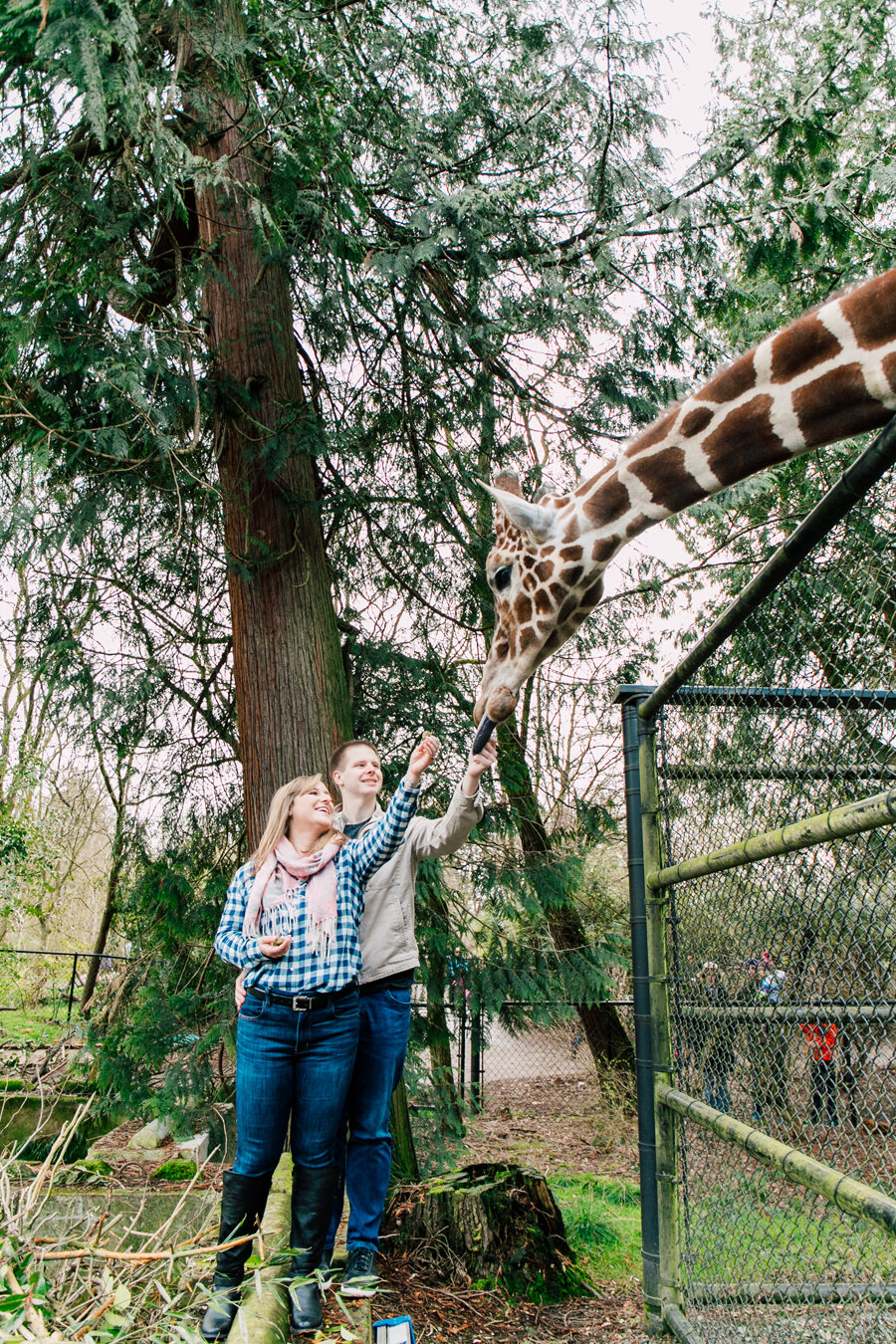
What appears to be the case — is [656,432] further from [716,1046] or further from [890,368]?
[716,1046]

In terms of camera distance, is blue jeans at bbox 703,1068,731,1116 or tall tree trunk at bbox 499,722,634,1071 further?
tall tree trunk at bbox 499,722,634,1071

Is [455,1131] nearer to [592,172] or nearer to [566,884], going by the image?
[566,884]

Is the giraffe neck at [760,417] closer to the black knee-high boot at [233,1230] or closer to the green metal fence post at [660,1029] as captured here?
the green metal fence post at [660,1029]

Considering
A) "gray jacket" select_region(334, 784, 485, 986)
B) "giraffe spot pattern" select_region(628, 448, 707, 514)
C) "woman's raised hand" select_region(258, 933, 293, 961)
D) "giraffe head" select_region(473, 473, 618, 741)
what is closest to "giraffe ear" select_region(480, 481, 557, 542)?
"giraffe head" select_region(473, 473, 618, 741)

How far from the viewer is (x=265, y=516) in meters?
5.08

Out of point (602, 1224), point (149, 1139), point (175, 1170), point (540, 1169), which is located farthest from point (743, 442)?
point (540, 1169)

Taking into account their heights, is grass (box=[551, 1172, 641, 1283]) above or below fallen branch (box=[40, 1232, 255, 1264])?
below

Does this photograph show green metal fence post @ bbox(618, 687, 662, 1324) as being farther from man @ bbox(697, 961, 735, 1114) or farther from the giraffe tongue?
the giraffe tongue

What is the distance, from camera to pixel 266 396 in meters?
5.18

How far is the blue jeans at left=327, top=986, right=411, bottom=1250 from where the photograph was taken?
3156 mm

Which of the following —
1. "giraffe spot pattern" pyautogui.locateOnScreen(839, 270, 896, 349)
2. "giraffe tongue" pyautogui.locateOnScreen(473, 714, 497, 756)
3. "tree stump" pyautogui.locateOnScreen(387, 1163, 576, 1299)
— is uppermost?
"giraffe spot pattern" pyautogui.locateOnScreen(839, 270, 896, 349)

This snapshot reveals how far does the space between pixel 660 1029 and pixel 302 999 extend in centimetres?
134

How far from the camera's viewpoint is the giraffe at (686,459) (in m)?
2.99

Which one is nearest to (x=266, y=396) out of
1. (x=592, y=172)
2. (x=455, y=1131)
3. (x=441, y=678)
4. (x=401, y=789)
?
(x=441, y=678)
